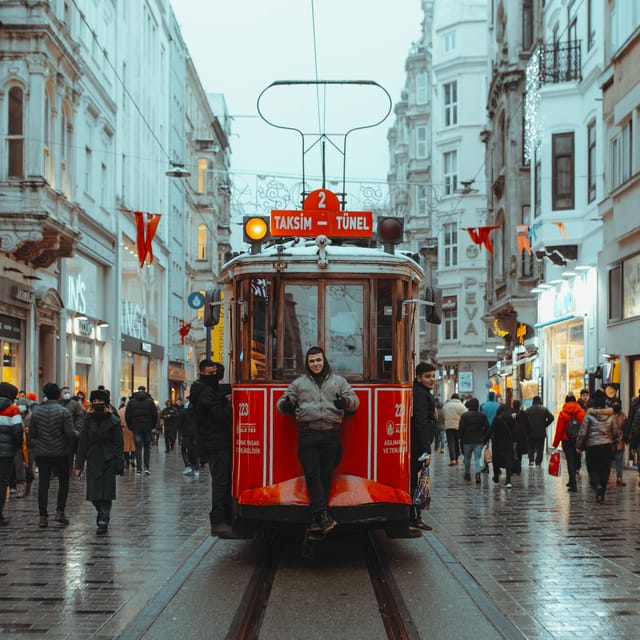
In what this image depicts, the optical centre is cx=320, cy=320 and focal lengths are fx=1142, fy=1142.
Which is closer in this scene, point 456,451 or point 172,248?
point 456,451

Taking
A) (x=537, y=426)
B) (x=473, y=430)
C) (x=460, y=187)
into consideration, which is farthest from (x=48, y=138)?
(x=460, y=187)

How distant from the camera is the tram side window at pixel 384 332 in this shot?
35.6ft

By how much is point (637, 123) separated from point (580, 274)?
6.66 metres

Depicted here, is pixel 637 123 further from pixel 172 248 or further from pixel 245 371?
pixel 172 248

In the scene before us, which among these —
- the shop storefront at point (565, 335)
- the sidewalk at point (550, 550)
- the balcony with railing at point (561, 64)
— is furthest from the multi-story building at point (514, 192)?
the sidewalk at point (550, 550)

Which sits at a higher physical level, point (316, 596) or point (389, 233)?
point (389, 233)

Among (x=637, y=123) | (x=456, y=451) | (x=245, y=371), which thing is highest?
(x=637, y=123)

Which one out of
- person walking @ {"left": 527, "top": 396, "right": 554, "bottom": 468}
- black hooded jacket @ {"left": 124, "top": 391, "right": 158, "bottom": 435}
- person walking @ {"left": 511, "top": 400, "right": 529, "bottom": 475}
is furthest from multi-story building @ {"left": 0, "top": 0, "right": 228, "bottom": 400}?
person walking @ {"left": 527, "top": 396, "right": 554, "bottom": 468}

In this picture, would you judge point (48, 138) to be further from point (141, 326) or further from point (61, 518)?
point (141, 326)

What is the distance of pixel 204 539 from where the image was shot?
1274 cm

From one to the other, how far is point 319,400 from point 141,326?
115 feet

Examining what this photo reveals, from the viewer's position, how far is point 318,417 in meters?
10.2

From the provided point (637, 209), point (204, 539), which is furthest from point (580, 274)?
point (204, 539)

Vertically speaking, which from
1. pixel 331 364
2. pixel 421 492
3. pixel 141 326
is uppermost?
pixel 141 326
